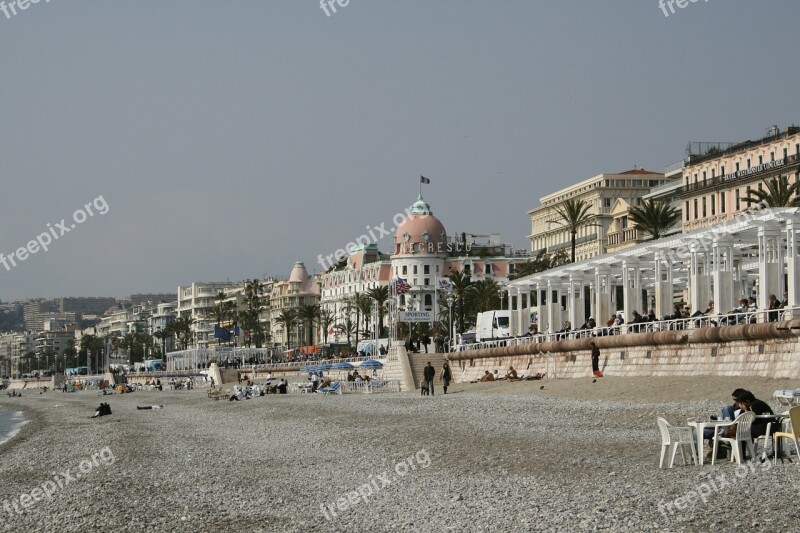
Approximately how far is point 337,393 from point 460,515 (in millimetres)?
47051

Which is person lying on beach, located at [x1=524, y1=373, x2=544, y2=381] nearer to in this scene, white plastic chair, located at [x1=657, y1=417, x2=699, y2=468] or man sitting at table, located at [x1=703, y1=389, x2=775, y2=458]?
man sitting at table, located at [x1=703, y1=389, x2=775, y2=458]

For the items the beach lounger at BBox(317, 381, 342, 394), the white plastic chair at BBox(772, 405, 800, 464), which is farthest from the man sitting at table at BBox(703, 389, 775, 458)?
the beach lounger at BBox(317, 381, 342, 394)

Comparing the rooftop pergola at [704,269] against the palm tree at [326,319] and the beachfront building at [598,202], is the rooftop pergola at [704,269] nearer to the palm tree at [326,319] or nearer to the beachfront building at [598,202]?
the beachfront building at [598,202]

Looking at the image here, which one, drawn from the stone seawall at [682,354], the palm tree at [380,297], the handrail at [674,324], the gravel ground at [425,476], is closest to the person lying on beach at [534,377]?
the stone seawall at [682,354]

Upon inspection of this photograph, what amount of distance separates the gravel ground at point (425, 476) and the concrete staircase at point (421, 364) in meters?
26.3

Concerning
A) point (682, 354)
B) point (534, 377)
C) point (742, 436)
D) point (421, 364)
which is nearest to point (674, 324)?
point (682, 354)

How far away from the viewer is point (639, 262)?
46188 millimetres

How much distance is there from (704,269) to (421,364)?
2063 centimetres

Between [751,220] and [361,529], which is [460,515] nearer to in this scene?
[361,529]

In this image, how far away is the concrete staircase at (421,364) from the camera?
195ft

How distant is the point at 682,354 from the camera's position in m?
35.9

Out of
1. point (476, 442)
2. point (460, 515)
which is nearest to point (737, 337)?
point (476, 442)

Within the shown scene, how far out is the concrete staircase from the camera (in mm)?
59447

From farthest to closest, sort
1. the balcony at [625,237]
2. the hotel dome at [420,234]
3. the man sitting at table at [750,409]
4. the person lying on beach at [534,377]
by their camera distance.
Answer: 1. the hotel dome at [420,234]
2. the balcony at [625,237]
3. the person lying on beach at [534,377]
4. the man sitting at table at [750,409]
